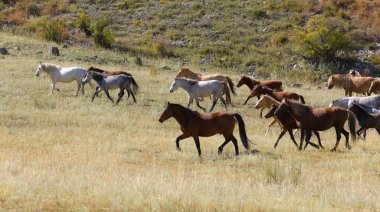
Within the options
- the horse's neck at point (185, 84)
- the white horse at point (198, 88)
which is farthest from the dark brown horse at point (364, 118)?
the horse's neck at point (185, 84)

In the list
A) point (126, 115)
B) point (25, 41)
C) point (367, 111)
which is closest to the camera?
point (367, 111)

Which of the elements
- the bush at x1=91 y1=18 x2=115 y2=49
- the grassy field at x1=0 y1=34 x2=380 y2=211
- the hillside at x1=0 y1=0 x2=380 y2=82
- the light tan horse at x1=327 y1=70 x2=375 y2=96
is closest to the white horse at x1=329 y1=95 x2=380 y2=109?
the grassy field at x1=0 y1=34 x2=380 y2=211

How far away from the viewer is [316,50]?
36.9m

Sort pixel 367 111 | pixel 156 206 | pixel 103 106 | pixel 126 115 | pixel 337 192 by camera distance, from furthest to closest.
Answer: pixel 103 106, pixel 126 115, pixel 367 111, pixel 337 192, pixel 156 206

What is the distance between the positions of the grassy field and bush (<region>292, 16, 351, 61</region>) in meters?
13.8

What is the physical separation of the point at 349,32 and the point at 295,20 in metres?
4.73

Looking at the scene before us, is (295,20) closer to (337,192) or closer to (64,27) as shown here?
(64,27)

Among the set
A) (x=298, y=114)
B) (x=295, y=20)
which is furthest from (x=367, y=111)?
(x=295, y=20)

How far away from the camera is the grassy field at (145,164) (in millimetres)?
7363

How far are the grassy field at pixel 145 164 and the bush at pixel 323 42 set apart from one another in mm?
13789

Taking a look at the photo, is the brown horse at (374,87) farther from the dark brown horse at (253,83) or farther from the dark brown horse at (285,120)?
the dark brown horse at (285,120)

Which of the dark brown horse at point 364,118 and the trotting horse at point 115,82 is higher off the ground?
the dark brown horse at point 364,118

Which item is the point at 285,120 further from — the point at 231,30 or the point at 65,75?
the point at 231,30

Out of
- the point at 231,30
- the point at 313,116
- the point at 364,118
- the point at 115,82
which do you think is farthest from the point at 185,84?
the point at 231,30
